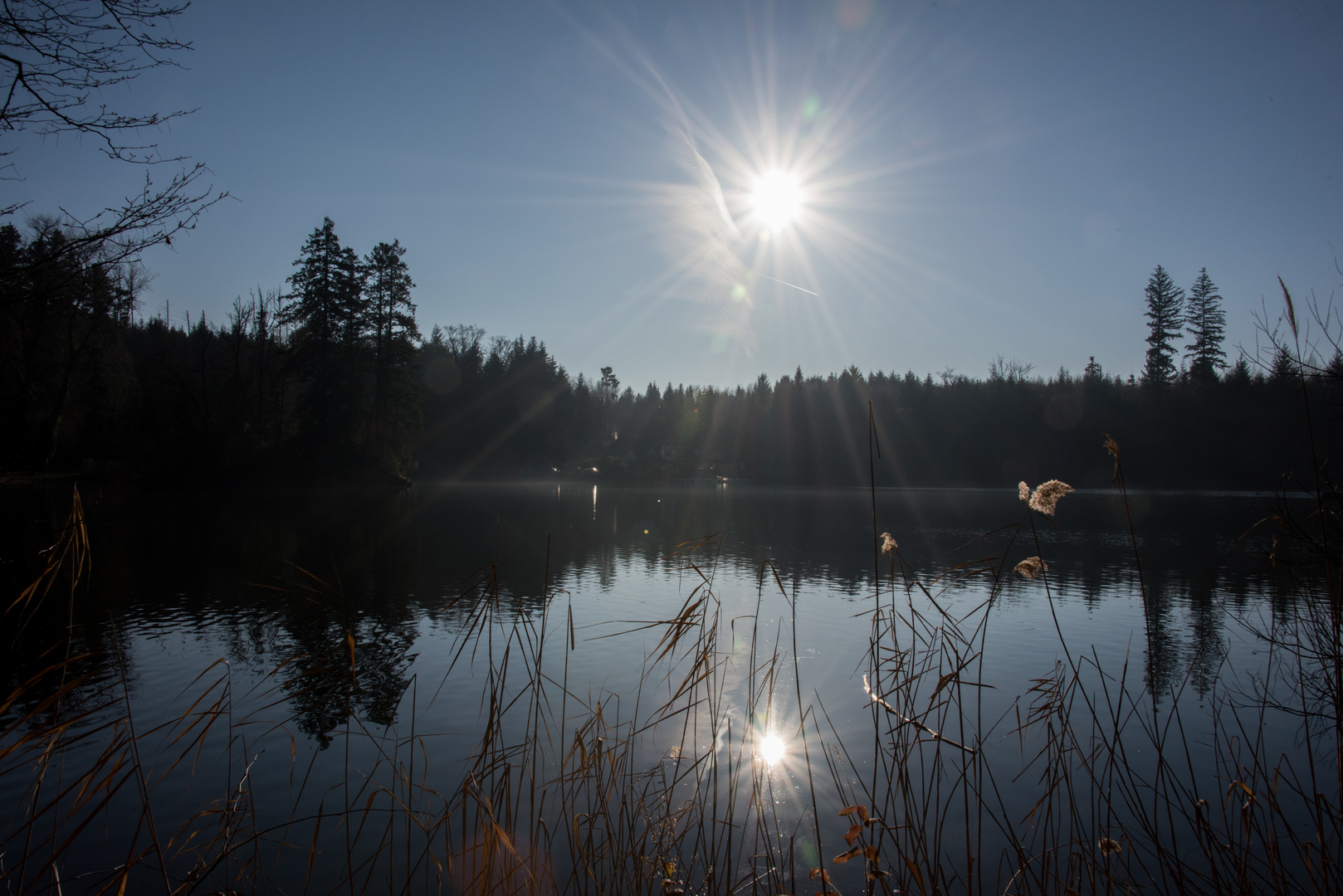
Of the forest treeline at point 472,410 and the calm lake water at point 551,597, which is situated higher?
the forest treeline at point 472,410

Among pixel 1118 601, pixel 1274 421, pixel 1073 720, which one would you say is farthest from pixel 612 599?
pixel 1274 421

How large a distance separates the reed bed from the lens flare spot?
6cm

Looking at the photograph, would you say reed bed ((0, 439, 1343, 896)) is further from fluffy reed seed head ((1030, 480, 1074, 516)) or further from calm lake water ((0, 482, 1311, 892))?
calm lake water ((0, 482, 1311, 892))

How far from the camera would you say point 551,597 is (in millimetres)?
14797

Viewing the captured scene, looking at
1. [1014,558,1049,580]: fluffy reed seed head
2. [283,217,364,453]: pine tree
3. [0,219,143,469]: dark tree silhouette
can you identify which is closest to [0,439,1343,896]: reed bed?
[1014,558,1049,580]: fluffy reed seed head

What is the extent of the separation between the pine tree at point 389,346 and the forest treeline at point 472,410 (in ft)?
0.36

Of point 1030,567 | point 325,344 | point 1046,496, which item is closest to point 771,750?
point 1030,567

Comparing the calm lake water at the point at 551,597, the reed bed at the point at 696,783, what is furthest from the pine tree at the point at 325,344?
the reed bed at the point at 696,783

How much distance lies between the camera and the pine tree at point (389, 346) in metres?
43.2

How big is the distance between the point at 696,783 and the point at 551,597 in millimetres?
10844

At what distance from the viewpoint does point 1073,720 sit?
888cm

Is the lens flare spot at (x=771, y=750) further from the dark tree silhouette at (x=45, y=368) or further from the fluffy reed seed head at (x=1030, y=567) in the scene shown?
the dark tree silhouette at (x=45, y=368)

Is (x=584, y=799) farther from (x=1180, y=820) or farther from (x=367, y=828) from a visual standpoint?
(x=1180, y=820)

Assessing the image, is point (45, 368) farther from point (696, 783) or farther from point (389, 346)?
point (696, 783)
